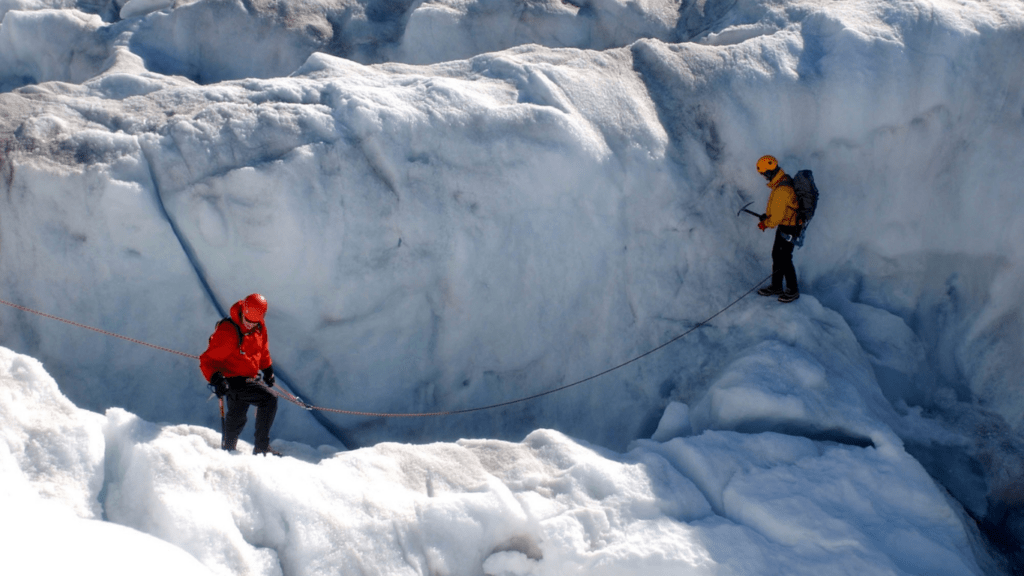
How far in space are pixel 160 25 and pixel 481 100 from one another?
21.2 feet

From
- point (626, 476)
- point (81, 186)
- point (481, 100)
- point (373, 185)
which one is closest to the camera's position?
point (626, 476)

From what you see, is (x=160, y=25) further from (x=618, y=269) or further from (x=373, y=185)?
(x=618, y=269)

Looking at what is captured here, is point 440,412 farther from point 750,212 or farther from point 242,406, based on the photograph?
point 750,212

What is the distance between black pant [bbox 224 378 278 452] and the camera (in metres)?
4.84

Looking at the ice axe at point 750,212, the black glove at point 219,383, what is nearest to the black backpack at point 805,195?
the ice axe at point 750,212

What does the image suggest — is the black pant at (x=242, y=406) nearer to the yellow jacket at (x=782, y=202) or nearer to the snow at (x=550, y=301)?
the snow at (x=550, y=301)

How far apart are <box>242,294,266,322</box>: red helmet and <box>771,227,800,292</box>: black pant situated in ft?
15.1

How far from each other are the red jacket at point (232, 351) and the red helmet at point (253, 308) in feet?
0.12

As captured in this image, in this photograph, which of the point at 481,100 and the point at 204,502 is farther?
the point at 481,100

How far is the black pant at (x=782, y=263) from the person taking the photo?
22.3 ft

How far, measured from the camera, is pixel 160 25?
10.4 meters

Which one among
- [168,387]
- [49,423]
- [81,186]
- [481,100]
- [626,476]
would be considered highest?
[481,100]

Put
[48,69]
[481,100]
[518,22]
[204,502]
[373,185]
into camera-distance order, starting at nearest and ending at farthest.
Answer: [204,502]
[373,185]
[481,100]
[518,22]
[48,69]

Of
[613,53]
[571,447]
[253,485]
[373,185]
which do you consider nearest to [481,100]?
[373,185]
